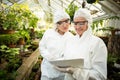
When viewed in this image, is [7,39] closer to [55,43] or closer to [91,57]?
[55,43]

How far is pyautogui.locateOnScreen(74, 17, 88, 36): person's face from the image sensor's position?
106 inches

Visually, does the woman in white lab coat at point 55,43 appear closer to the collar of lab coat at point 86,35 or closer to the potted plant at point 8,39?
the collar of lab coat at point 86,35

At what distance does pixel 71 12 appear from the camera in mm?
9609

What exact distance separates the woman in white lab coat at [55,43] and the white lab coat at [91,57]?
75 centimetres

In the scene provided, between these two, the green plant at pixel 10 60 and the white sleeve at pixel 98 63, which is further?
the green plant at pixel 10 60

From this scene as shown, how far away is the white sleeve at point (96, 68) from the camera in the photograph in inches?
99.3

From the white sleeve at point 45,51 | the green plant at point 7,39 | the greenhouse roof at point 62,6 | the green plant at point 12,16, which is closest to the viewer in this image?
the white sleeve at point 45,51

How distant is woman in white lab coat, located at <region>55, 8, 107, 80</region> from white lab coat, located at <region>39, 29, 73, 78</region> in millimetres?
609

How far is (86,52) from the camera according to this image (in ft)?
8.57

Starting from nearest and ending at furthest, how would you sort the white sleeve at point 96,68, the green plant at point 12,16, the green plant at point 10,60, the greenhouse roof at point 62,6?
the white sleeve at point 96,68 < the green plant at point 10,60 < the green plant at point 12,16 < the greenhouse roof at point 62,6

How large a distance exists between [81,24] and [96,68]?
499 millimetres

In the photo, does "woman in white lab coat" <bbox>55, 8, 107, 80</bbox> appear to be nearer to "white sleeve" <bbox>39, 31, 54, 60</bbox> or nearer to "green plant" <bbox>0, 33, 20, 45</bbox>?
"white sleeve" <bbox>39, 31, 54, 60</bbox>

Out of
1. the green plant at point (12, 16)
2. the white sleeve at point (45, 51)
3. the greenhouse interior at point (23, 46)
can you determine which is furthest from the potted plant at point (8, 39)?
the white sleeve at point (45, 51)

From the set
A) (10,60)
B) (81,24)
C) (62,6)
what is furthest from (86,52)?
(62,6)
